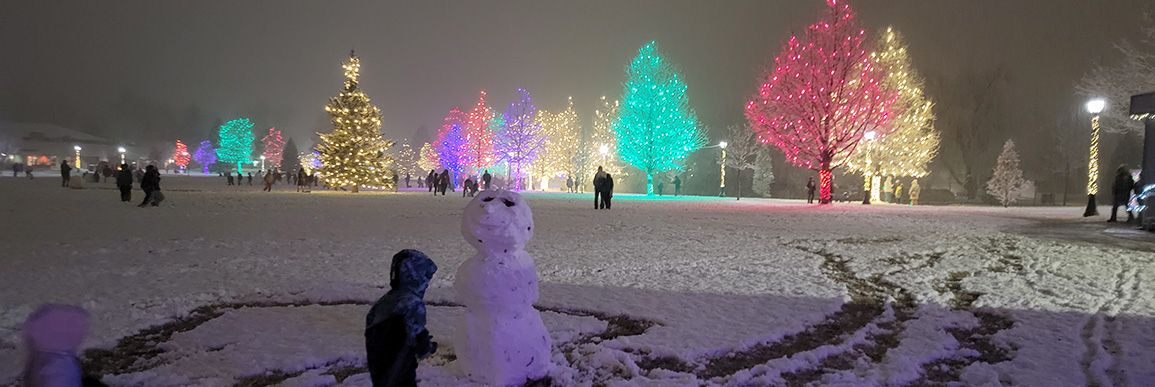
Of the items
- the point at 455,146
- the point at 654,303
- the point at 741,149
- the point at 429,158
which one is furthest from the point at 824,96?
the point at 429,158

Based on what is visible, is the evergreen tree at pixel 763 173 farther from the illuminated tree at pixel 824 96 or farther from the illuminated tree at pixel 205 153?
the illuminated tree at pixel 205 153

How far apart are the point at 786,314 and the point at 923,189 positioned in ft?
178

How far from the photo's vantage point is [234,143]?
9169cm

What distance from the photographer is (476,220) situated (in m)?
4.06

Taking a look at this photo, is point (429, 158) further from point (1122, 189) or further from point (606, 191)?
point (1122, 189)

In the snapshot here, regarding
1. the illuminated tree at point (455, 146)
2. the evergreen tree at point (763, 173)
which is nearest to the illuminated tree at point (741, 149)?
the evergreen tree at point (763, 173)

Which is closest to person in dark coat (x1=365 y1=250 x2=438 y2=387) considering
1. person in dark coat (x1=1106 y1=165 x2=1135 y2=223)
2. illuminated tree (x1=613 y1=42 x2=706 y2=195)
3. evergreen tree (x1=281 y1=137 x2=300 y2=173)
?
person in dark coat (x1=1106 y1=165 x2=1135 y2=223)

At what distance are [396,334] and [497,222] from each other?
0.96 metres

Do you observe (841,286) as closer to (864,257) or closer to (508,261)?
(864,257)

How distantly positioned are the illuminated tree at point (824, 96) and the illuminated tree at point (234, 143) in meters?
87.2

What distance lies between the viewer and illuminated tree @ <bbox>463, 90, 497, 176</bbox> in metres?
56.7

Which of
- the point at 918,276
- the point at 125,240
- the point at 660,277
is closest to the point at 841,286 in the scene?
the point at 918,276

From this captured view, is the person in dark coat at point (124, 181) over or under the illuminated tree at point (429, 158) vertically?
under

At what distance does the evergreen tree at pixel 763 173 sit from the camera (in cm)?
5938
